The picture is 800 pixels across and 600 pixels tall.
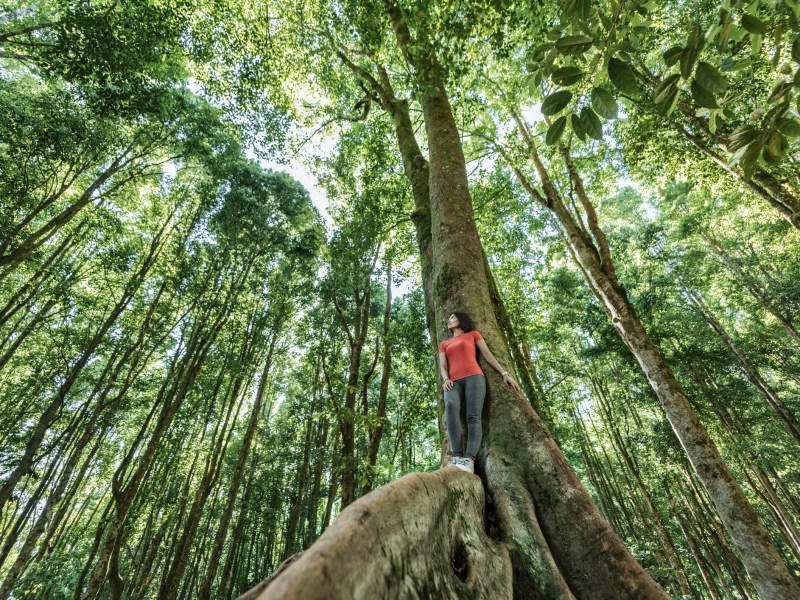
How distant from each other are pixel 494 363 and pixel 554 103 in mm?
1985

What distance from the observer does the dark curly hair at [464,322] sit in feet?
9.33

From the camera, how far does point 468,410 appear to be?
2.60 m

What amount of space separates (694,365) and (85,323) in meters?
22.6

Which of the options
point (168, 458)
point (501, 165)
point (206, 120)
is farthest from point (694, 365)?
point (168, 458)

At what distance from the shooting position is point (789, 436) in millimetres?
12086

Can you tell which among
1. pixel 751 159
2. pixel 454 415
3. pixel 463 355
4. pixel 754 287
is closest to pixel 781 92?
pixel 751 159

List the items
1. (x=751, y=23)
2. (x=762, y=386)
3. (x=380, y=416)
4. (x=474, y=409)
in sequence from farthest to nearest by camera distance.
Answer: (x=762, y=386) → (x=380, y=416) → (x=474, y=409) → (x=751, y=23)

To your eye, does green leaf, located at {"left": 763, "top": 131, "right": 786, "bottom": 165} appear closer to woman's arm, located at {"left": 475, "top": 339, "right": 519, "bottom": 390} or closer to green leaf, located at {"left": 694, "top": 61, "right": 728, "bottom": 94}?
green leaf, located at {"left": 694, "top": 61, "right": 728, "bottom": 94}

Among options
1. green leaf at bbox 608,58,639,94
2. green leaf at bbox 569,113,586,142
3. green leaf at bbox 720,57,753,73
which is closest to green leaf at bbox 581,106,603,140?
green leaf at bbox 569,113,586,142

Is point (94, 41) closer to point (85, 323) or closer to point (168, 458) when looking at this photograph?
point (85, 323)

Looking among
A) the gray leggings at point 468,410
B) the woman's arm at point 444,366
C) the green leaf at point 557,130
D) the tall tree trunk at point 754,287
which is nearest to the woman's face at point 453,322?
the woman's arm at point 444,366

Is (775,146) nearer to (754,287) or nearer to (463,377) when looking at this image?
(463,377)

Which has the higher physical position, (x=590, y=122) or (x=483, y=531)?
(x=590, y=122)

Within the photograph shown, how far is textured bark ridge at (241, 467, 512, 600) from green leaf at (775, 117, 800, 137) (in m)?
1.71
